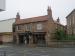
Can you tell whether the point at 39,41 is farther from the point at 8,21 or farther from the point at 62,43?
the point at 8,21

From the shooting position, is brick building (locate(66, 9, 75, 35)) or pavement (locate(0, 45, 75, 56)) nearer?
pavement (locate(0, 45, 75, 56))

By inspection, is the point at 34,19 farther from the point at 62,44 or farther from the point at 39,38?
the point at 62,44

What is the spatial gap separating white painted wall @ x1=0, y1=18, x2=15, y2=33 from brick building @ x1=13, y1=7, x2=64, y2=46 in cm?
387

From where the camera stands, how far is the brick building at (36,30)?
49869mm

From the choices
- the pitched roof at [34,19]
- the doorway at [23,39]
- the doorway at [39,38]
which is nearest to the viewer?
the doorway at [39,38]

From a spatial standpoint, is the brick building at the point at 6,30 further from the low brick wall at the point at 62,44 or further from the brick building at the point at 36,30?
the low brick wall at the point at 62,44

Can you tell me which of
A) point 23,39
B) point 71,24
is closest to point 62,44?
point 71,24

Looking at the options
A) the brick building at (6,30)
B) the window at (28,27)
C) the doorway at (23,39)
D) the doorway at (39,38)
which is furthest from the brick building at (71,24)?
the brick building at (6,30)

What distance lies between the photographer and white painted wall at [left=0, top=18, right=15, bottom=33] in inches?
2445

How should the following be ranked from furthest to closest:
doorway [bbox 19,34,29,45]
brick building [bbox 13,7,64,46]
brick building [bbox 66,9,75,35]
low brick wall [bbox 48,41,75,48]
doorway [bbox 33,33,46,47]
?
1. brick building [bbox 66,9,75,35]
2. doorway [bbox 19,34,29,45]
3. doorway [bbox 33,33,46,47]
4. brick building [bbox 13,7,64,46]
5. low brick wall [bbox 48,41,75,48]

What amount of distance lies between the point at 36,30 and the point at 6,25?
599 inches

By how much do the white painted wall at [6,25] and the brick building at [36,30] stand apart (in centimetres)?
387

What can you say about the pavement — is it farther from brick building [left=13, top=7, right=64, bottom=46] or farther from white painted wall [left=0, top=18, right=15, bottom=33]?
white painted wall [left=0, top=18, right=15, bottom=33]

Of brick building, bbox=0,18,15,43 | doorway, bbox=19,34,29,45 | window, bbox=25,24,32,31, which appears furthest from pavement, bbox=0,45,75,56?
brick building, bbox=0,18,15,43
